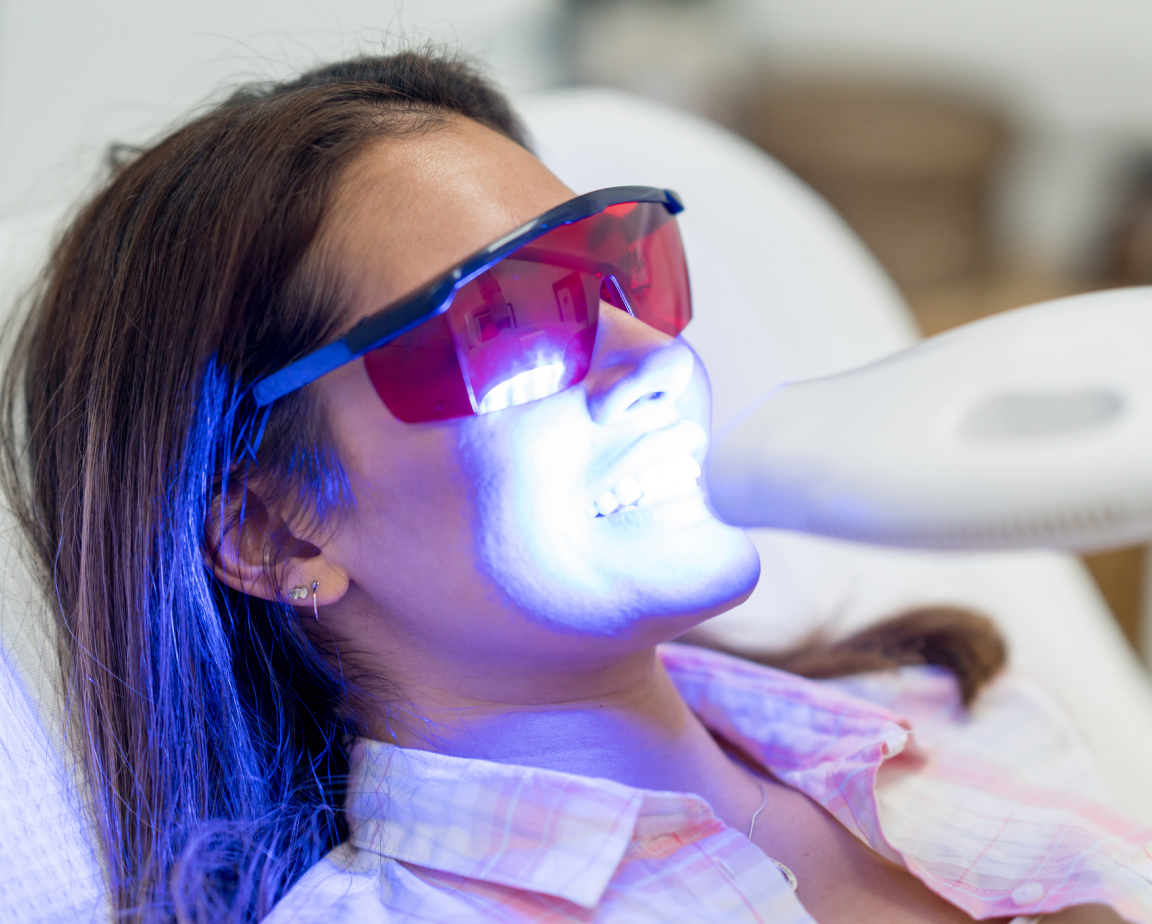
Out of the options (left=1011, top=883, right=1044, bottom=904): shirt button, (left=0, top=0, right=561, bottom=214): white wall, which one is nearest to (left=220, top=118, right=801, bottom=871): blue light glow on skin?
(left=1011, top=883, right=1044, bottom=904): shirt button

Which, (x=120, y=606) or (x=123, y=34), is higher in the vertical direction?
(x=123, y=34)

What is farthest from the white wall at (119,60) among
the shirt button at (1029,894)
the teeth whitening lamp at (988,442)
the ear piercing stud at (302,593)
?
the shirt button at (1029,894)

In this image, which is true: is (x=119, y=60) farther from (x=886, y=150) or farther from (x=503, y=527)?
A: (x=886, y=150)

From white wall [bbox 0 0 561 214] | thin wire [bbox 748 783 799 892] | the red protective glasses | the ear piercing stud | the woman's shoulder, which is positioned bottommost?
thin wire [bbox 748 783 799 892]

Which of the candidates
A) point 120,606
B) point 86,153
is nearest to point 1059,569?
point 120,606

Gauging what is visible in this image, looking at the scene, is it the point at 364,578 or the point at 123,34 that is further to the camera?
the point at 123,34

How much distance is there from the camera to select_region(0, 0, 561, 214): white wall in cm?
103

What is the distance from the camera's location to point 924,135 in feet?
7.09

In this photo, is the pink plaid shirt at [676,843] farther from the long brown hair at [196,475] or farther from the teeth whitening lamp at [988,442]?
the teeth whitening lamp at [988,442]

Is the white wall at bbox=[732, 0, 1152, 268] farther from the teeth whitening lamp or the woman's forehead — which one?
the teeth whitening lamp

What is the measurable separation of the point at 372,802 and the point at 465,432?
28 cm

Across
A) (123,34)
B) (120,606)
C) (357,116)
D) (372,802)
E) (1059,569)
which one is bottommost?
(1059,569)

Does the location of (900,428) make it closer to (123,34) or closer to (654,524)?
(654,524)

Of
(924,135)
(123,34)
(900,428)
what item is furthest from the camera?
(924,135)
